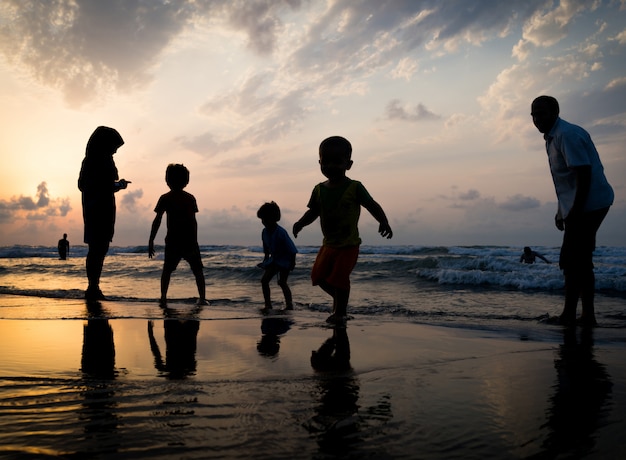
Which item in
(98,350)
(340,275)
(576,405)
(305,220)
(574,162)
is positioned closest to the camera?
(576,405)

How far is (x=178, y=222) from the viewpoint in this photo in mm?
6766

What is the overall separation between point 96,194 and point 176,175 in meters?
1.11

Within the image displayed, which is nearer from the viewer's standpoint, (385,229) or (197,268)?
(385,229)

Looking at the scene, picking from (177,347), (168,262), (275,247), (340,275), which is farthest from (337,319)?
(168,262)

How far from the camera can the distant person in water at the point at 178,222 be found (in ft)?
21.9

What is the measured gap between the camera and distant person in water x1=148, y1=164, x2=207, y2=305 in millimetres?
6680

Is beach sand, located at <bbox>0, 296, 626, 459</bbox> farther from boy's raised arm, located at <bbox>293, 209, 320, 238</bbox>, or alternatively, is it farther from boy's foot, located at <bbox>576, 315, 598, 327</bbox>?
boy's raised arm, located at <bbox>293, 209, 320, 238</bbox>

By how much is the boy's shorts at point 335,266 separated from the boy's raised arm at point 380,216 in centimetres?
30

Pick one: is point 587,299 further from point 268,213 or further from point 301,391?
point 268,213

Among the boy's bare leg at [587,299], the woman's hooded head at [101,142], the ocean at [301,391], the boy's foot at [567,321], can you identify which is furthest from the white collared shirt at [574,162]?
the woman's hooded head at [101,142]

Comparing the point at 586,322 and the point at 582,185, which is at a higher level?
the point at 582,185

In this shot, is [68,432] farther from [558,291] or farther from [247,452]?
[558,291]

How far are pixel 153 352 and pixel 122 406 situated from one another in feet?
3.32

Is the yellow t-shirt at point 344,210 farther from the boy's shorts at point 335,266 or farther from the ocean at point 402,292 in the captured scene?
the ocean at point 402,292
